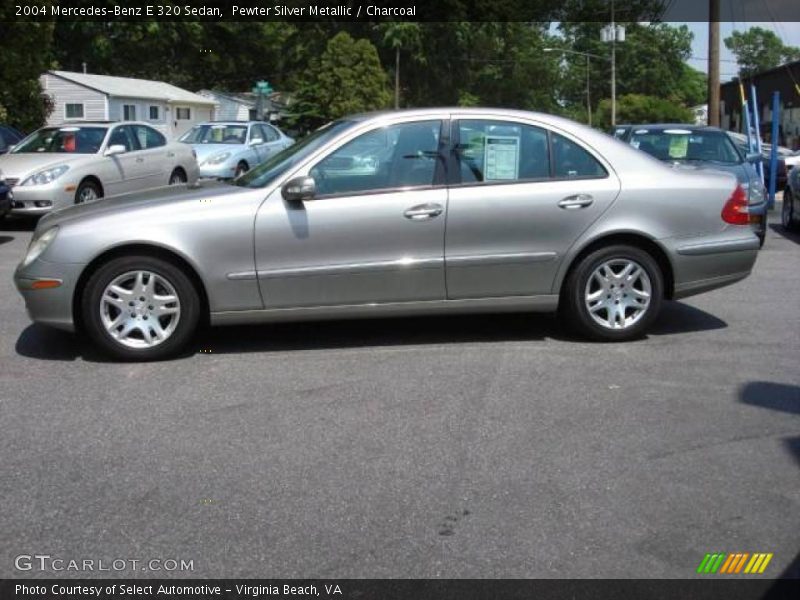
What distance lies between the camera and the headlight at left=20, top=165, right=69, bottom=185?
13.7 meters

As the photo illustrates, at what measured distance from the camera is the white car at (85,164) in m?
13.7

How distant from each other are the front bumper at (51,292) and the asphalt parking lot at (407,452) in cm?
30

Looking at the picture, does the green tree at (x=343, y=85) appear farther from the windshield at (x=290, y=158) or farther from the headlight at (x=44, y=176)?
the windshield at (x=290, y=158)

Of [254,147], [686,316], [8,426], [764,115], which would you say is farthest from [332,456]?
[764,115]

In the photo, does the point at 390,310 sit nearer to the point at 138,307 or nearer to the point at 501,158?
the point at 501,158

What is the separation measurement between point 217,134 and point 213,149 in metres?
1.22

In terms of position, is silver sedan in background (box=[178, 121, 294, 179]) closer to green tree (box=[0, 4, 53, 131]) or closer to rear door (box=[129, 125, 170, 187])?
rear door (box=[129, 125, 170, 187])

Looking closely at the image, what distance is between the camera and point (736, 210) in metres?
6.96

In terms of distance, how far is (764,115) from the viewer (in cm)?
5066

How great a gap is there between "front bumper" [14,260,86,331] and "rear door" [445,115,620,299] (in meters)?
2.40

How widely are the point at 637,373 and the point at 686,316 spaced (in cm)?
184

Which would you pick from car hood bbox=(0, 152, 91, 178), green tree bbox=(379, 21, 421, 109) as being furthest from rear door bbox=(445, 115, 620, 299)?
green tree bbox=(379, 21, 421, 109)

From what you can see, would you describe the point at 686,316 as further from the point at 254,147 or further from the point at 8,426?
the point at 254,147
